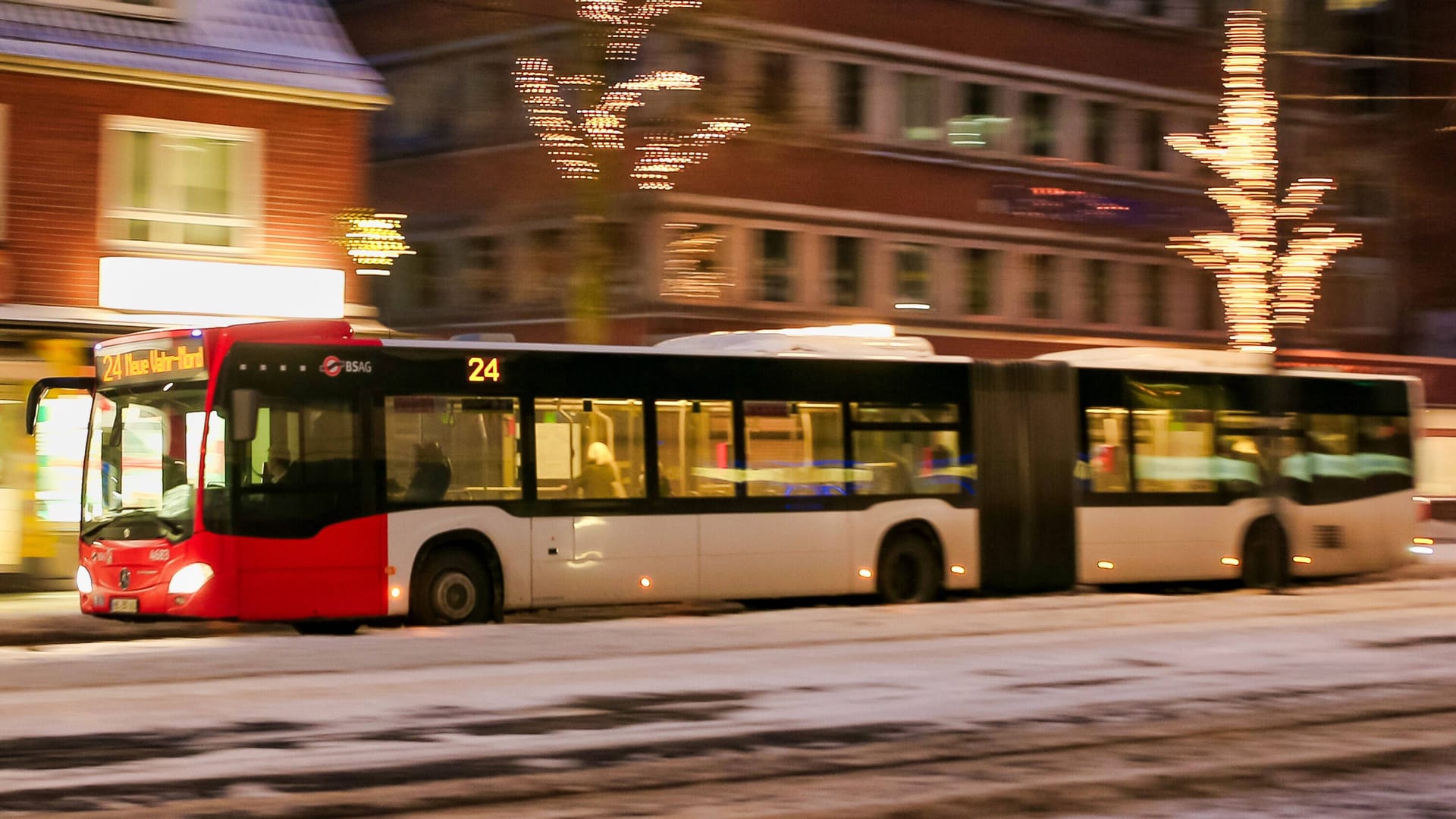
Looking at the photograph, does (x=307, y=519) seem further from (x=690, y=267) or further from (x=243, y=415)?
(x=690, y=267)

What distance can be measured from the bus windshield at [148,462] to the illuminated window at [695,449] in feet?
15.4

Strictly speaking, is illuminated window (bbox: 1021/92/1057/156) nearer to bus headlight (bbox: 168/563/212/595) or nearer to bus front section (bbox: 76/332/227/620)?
bus front section (bbox: 76/332/227/620)

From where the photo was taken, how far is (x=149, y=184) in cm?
2405

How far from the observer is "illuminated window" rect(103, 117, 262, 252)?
23.7m

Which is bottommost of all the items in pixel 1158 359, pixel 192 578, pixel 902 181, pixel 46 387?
pixel 192 578

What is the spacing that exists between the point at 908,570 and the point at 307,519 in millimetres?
7230

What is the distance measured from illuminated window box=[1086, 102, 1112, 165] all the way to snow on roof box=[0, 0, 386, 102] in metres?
20.4

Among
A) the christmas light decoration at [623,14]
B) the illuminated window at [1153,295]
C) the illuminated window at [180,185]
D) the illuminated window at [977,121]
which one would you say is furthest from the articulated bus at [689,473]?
the illuminated window at [1153,295]

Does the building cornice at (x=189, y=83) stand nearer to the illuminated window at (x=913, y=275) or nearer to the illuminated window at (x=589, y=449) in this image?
the illuminated window at (x=589, y=449)

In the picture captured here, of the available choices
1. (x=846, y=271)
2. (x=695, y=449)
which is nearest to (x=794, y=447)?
(x=695, y=449)

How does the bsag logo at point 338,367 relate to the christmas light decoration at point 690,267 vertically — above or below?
below

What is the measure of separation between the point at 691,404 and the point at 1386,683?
8371 millimetres

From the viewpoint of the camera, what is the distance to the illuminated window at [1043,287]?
135 ft

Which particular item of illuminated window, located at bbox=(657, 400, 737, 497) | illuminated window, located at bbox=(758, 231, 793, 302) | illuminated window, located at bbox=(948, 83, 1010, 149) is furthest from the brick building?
illuminated window, located at bbox=(948, 83, 1010, 149)
